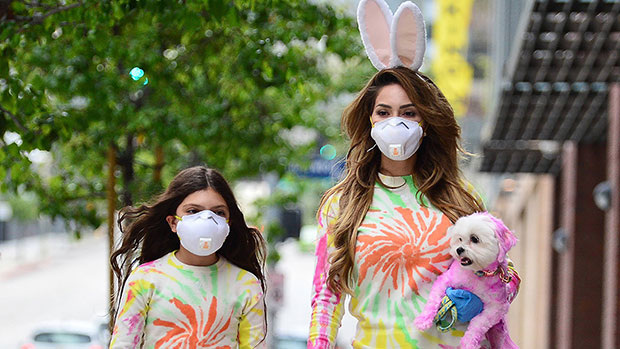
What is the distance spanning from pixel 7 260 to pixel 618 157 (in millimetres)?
49756

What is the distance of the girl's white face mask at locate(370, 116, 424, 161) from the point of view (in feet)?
12.5

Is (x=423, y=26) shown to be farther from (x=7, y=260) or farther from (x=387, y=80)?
(x=7, y=260)

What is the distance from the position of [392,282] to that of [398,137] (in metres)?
0.54

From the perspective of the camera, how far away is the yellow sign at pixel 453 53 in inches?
1179

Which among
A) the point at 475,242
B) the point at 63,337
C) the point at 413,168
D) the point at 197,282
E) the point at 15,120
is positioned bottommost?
the point at 63,337

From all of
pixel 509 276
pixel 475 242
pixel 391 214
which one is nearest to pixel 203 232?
pixel 391 214

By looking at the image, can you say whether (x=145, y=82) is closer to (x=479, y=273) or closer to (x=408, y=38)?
(x=408, y=38)

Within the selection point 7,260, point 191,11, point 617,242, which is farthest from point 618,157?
point 7,260

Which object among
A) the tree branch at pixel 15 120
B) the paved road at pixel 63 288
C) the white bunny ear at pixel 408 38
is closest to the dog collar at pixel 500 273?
the white bunny ear at pixel 408 38

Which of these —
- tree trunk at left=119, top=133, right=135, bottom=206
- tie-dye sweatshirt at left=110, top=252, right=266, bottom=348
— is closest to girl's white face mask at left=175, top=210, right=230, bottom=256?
tie-dye sweatshirt at left=110, top=252, right=266, bottom=348

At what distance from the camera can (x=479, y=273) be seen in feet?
12.0

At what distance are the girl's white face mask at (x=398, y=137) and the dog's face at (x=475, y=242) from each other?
0.37 metres

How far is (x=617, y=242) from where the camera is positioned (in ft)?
37.5

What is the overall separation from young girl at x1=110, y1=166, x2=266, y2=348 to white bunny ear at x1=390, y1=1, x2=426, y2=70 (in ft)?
2.91
